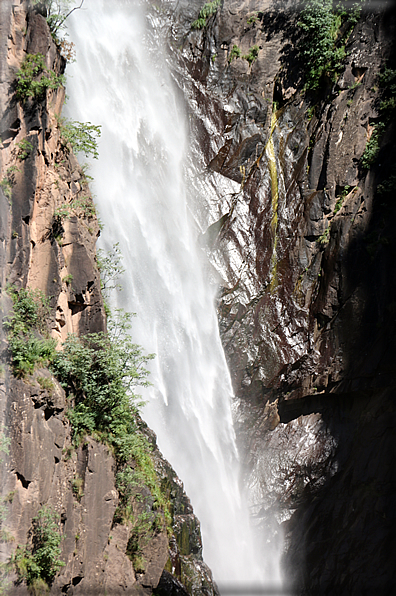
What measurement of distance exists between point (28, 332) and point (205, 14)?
14.7 metres

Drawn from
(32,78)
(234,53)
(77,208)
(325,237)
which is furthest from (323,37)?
(32,78)

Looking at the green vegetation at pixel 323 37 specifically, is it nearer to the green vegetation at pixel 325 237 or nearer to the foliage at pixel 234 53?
the foliage at pixel 234 53

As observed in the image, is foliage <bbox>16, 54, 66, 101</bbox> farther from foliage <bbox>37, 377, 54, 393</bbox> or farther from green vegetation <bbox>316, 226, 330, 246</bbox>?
green vegetation <bbox>316, 226, 330, 246</bbox>

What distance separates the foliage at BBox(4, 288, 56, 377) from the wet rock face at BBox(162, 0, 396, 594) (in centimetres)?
786

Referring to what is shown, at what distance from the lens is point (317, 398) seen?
43.3 ft

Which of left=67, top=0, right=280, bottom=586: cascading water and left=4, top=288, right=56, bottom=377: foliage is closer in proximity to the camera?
left=4, top=288, right=56, bottom=377: foliage

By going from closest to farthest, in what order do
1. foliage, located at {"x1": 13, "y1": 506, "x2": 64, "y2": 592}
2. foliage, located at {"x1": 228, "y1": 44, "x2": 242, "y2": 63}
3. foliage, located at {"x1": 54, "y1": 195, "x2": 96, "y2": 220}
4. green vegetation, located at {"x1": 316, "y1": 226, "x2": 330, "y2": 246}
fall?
foliage, located at {"x1": 13, "y1": 506, "x2": 64, "y2": 592}
foliage, located at {"x1": 54, "y1": 195, "x2": 96, "y2": 220}
green vegetation, located at {"x1": 316, "y1": 226, "x2": 330, "y2": 246}
foliage, located at {"x1": 228, "y1": 44, "x2": 242, "y2": 63}

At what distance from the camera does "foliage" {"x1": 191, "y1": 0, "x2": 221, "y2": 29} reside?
14781 mm

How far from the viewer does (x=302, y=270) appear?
1375 centimetres

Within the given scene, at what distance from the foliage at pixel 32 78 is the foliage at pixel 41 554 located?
5.78m

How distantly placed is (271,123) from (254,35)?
11.5ft

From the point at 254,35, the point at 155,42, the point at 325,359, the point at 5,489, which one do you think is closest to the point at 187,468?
the point at 325,359

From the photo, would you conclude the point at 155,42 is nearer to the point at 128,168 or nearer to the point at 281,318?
the point at 128,168

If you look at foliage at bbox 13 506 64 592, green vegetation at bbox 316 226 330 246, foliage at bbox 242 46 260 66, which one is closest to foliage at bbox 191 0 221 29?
foliage at bbox 242 46 260 66
